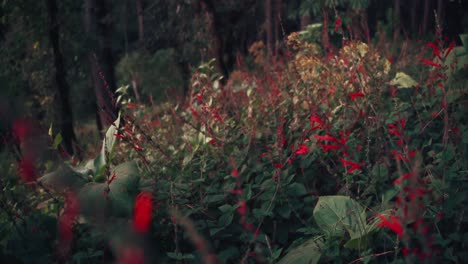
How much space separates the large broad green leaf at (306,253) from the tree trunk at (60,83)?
5.31 m

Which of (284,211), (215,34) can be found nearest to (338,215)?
(284,211)

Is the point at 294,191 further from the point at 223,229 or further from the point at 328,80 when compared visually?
the point at 328,80

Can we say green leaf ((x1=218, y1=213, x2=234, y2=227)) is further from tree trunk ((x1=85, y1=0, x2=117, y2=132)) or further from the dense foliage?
tree trunk ((x1=85, y1=0, x2=117, y2=132))

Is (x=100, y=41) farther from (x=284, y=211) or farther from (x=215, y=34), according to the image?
(x=284, y=211)

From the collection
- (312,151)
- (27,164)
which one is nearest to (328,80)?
(312,151)

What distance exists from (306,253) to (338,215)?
0.28 m

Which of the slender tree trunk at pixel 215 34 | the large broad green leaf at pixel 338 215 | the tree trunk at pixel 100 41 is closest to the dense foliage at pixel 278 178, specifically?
the large broad green leaf at pixel 338 215

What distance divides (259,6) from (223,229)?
12233 millimetres

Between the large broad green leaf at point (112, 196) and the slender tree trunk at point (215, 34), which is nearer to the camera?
the large broad green leaf at point (112, 196)

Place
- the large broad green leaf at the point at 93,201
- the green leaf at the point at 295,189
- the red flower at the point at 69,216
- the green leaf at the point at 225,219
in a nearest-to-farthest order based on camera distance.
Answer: the red flower at the point at 69,216, the large broad green leaf at the point at 93,201, the green leaf at the point at 225,219, the green leaf at the point at 295,189

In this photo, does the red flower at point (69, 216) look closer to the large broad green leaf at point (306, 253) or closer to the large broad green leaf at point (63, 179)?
the large broad green leaf at point (63, 179)

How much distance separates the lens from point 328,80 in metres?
4.21

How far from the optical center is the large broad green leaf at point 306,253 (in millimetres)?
2221

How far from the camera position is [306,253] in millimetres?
2289
